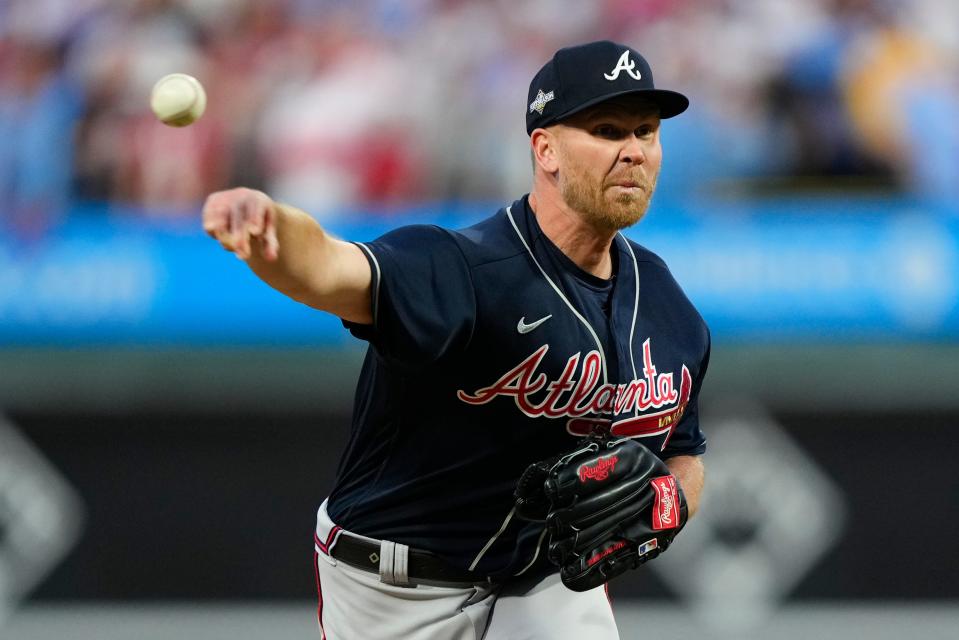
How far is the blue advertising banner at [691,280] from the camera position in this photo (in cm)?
681

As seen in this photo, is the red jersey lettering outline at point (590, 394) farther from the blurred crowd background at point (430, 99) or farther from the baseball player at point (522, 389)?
the blurred crowd background at point (430, 99)

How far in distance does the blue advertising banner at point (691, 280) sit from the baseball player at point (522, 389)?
333 cm

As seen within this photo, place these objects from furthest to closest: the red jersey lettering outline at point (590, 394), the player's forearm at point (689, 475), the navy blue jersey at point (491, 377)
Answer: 1. the player's forearm at point (689, 475)
2. the red jersey lettering outline at point (590, 394)
3. the navy blue jersey at point (491, 377)

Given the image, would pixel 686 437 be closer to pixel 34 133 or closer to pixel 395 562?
pixel 395 562

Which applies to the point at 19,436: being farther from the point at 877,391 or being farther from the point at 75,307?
the point at 877,391

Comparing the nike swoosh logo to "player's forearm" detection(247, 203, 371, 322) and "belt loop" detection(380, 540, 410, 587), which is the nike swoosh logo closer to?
"player's forearm" detection(247, 203, 371, 322)

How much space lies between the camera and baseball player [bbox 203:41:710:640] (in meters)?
3.26

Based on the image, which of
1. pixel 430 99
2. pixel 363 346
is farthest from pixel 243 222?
pixel 430 99

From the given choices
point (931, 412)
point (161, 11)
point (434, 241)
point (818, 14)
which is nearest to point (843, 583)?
point (931, 412)

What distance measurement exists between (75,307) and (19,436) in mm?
722

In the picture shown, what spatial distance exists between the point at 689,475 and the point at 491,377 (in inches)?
31.6

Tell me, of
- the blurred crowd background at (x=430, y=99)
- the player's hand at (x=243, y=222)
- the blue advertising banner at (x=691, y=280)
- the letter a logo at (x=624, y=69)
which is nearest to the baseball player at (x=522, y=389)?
the letter a logo at (x=624, y=69)

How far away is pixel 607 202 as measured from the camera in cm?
336

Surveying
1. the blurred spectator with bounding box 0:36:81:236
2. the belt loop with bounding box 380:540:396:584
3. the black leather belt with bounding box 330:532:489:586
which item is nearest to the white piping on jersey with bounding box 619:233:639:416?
the black leather belt with bounding box 330:532:489:586
